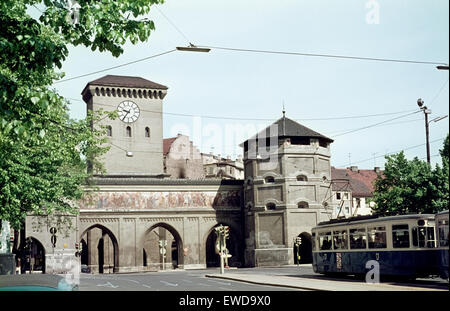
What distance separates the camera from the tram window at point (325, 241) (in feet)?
107

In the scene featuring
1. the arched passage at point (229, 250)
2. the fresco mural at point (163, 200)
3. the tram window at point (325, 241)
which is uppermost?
the fresco mural at point (163, 200)

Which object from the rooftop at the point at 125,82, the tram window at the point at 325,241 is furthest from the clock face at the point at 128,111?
the tram window at the point at 325,241

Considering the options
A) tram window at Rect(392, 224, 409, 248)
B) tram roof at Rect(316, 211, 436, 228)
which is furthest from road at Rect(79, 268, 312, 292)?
tram roof at Rect(316, 211, 436, 228)

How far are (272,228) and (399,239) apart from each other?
3964 centimetres

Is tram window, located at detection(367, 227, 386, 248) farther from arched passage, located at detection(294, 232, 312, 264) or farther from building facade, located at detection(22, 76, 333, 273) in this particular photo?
arched passage, located at detection(294, 232, 312, 264)

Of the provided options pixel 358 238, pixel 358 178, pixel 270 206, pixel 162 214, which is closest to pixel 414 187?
pixel 358 238

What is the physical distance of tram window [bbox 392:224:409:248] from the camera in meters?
24.9

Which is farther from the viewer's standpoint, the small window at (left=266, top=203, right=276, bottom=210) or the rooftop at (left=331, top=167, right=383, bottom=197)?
the rooftop at (left=331, top=167, right=383, bottom=197)

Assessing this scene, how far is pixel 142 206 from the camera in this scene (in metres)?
66.9

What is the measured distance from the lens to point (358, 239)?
94.3ft

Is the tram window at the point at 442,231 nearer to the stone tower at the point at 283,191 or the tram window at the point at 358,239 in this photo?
the tram window at the point at 358,239

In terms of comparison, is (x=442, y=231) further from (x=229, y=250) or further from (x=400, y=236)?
(x=229, y=250)

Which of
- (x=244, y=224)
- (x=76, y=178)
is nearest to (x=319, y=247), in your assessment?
(x=76, y=178)

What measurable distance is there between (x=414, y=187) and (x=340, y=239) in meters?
12.6
